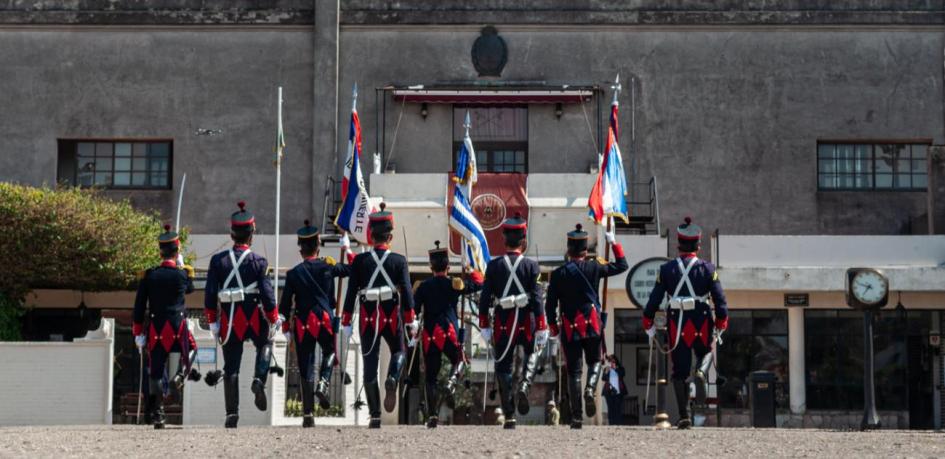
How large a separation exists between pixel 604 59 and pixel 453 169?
4.34m

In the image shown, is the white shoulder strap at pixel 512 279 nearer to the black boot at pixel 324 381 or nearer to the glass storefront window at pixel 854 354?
the black boot at pixel 324 381

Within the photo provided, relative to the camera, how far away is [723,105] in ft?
123

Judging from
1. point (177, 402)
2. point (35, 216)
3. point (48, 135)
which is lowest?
point (177, 402)

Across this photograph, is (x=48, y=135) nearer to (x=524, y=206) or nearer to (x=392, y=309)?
(x=524, y=206)

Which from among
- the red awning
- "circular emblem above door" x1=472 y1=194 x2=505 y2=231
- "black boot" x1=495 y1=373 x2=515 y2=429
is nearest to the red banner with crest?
"circular emblem above door" x1=472 y1=194 x2=505 y2=231

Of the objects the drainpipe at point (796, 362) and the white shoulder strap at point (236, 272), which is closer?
the white shoulder strap at point (236, 272)

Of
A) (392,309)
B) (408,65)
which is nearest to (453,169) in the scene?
(408,65)

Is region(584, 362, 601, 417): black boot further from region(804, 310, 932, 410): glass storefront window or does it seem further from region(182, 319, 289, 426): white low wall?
region(804, 310, 932, 410): glass storefront window

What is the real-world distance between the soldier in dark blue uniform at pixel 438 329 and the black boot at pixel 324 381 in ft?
3.60

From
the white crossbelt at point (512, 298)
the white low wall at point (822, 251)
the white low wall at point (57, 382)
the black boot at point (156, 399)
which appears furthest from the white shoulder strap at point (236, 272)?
the white low wall at point (822, 251)

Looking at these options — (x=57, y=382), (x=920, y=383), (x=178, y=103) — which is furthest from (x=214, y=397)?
(x=920, y=383)

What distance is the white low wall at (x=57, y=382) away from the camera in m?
27.7

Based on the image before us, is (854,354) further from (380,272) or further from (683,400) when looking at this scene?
(380,272)

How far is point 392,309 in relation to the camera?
17.3 metres
